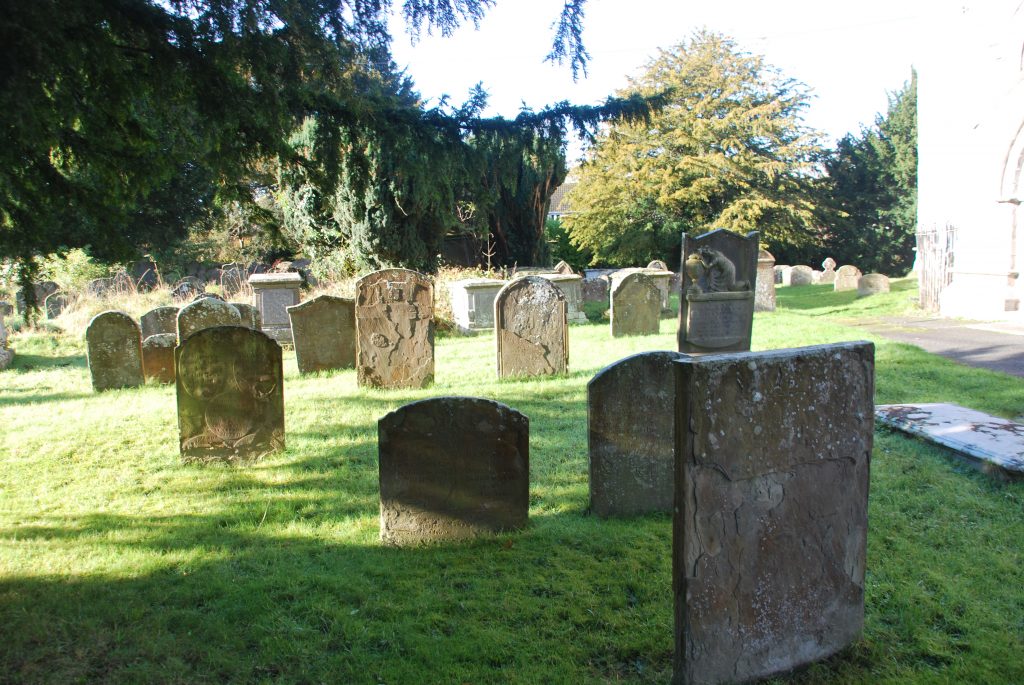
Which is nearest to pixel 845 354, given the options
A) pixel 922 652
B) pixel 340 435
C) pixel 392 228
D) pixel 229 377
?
pixel 922 652

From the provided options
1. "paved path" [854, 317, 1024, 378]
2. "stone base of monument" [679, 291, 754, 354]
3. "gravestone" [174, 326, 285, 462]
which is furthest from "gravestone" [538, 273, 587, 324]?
"gravestone" [174, 326, 285, 462]

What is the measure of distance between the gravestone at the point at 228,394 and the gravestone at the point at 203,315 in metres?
4.60

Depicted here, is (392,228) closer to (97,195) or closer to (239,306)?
(239,306)

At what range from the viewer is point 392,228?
18.1 m

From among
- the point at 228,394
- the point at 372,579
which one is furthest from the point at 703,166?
the point at 372,579

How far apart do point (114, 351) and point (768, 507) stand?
9.57 m

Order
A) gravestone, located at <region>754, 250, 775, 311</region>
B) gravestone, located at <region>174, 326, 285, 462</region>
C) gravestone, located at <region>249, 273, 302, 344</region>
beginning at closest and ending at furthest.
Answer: gravestone, located at <region>174, 326, 285, 462</region> < gravestone, located at <region>249, 273, 302, 344</region> < gravestone, located at <region>754, 250, 775, 311</region>

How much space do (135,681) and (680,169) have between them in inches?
1216

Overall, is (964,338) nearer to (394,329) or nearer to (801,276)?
(394,329)

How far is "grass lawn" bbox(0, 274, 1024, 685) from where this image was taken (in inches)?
128

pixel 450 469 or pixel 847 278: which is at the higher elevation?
pixel 847 278

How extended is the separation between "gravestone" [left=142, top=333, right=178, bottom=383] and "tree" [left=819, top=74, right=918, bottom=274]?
102 ft

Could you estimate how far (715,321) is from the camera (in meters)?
9.77

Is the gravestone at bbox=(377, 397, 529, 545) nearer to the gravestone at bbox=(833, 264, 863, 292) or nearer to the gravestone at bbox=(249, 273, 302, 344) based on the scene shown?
the gravestone at bbox=(249, 273, 302, 344)
